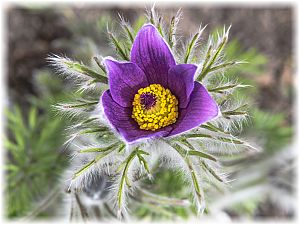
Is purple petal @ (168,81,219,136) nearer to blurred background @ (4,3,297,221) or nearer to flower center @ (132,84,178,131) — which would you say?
flower center @ (132,84,178,131)

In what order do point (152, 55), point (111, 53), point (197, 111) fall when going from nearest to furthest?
1. point (197, 111)
2. point (152, 55)
3. point (111, 53)

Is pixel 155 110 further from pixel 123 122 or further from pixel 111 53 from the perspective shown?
pixel 111 53

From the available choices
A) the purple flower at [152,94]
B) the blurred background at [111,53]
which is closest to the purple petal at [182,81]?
the purple flower at [152,94]

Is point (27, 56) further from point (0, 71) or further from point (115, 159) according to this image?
point (115, 159)

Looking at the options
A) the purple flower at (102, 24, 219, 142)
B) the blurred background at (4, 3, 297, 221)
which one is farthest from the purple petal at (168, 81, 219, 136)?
the blurred background at (4, 3, 297, 221)

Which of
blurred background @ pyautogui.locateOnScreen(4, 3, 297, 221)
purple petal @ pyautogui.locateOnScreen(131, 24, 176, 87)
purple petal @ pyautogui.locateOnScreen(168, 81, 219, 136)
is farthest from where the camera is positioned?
blurred background @ pyautogui.locateOnScreen(4, 3, 297, 221)

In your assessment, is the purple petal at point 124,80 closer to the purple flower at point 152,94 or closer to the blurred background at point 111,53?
the purple flower at point 152,94

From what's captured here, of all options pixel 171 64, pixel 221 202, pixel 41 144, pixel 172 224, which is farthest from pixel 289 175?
pixel 171 64

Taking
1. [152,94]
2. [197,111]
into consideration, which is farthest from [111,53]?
[197,111]
